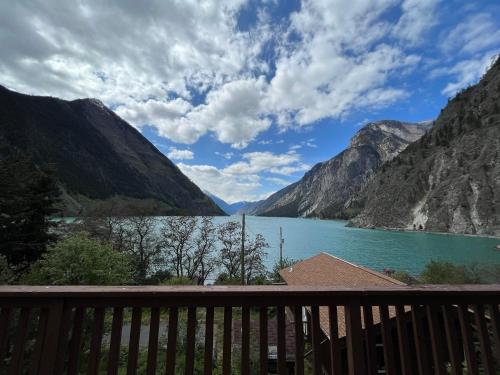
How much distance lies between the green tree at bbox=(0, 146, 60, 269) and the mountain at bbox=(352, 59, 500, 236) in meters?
101

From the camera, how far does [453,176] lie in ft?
339

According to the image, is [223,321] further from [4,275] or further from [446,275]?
[446,275]

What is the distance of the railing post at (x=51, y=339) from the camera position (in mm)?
1951

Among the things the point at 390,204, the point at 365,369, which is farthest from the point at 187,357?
the point at 390,204

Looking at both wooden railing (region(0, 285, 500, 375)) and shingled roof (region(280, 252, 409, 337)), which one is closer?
wooden railing (region(0, 285, 500, 375))

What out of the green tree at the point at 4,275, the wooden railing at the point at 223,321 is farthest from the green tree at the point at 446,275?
the green tree at the point at 4,275

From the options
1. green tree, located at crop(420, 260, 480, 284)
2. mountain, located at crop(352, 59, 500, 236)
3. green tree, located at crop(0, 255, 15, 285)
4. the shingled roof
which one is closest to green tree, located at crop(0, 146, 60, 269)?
green tree, located at crop(0, 255, 15, 285)

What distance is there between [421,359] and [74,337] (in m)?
2.51

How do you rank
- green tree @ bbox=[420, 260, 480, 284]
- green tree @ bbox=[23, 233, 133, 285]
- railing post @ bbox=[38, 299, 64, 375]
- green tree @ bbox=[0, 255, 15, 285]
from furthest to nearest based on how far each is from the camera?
green tree @ bbox=[420, 260, 480, 284] → green tree @ bbox=[23, 233, 133, 285] → green tree @ bbox=[0, 255, 15, 285] → railing post @ bbox=[38, 299, 64, 375]

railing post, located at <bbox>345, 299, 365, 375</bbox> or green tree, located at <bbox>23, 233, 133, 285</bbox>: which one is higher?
railing post, located at <bbox>345, 299, 365, 375</bbox>

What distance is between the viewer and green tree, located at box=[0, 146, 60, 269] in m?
20.4

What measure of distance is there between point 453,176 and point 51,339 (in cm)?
12381

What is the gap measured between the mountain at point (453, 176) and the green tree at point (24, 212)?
101 m

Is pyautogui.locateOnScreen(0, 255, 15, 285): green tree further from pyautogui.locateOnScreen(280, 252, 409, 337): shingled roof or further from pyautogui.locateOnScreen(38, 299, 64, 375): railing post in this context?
pyautogui.locateOnScreen(280, 252, 409, 337): shingled roof
